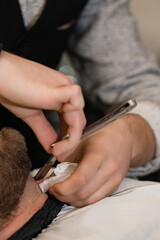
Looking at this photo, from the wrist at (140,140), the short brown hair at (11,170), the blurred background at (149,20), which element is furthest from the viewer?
the blurred background at (149,20)

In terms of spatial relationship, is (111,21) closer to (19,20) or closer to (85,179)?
(19,20)

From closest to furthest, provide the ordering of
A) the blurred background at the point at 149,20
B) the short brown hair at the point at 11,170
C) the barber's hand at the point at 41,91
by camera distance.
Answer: the barber's hand at the point at 41,91
the short brown hair at the point at 11,170
the blurred background at the point at 149,20

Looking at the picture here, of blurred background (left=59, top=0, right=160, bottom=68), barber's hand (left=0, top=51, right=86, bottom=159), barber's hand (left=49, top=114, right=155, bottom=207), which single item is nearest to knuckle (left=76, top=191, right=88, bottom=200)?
barber's hand (left=49, top=114, right=155, bottom=207)

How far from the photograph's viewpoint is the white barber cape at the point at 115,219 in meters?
0.55

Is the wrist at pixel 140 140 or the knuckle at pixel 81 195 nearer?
the knuckle at pixel 81 195

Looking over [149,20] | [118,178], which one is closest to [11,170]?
[118,178]

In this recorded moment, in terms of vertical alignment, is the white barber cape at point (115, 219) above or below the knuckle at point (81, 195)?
below

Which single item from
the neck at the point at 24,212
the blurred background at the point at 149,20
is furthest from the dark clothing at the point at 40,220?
the blurred background at the point at 149,20

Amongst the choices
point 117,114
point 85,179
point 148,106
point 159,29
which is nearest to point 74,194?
point 85,179

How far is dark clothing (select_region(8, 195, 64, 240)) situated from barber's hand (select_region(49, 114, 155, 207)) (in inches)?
0.9

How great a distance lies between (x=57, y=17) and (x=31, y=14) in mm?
81

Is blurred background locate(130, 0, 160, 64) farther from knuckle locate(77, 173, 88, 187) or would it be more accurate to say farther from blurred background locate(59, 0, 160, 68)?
knuckle locate(77, 173, 88, 187)

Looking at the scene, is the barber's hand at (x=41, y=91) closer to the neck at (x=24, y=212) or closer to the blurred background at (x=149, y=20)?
the neck at (x=24, y=212)

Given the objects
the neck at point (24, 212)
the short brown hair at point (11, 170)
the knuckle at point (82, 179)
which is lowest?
the neck at point (24, 212)
